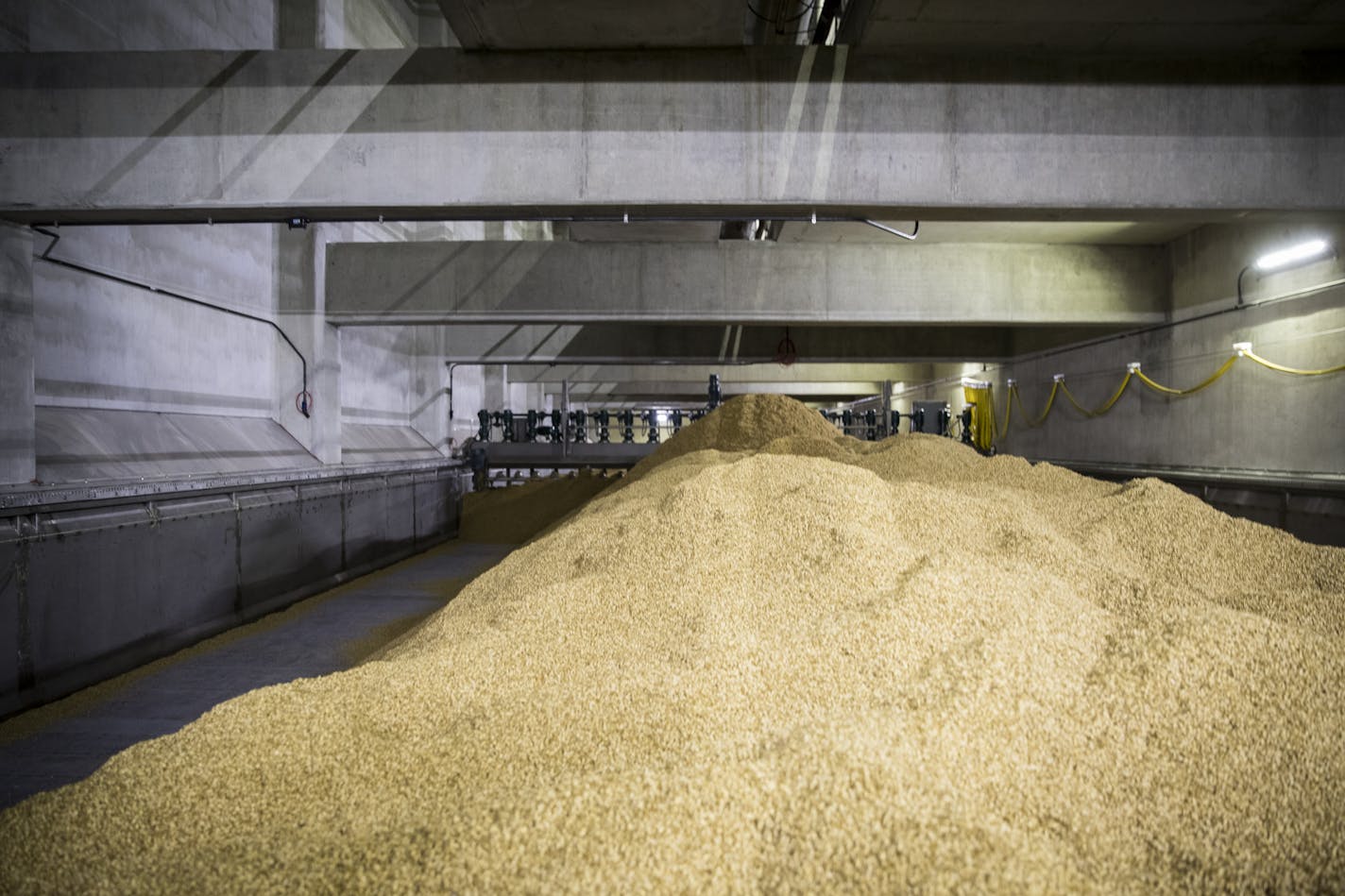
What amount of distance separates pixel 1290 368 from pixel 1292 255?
1162mm

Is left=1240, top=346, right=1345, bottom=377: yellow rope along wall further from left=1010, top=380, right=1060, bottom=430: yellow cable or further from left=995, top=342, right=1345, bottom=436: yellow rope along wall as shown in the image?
left=1010, top=380, right=1060, bottom=430: yellow cable

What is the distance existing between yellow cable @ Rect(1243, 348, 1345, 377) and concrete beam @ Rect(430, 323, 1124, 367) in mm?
3827

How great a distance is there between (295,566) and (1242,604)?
680cm

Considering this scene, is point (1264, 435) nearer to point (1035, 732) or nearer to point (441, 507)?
point (1035, 732)

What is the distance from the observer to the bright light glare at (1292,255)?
6223 millimetres

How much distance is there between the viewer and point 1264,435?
6.86 meters

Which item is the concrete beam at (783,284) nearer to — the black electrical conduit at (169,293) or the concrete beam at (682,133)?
the black electrical conduit at (169,293)

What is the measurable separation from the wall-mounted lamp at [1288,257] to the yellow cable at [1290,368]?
2.20 feet

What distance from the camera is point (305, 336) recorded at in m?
8.16

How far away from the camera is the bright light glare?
6.22 meters

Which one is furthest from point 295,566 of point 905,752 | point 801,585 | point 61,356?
point 905,752

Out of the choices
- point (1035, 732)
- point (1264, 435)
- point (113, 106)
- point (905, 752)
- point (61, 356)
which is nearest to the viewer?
point (905, 752)

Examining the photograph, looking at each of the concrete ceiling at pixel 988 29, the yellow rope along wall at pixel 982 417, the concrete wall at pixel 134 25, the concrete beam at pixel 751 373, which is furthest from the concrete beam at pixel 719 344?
the concrete ceiling at pixel 988 29

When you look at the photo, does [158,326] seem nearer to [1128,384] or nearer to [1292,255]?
[1292,255]
